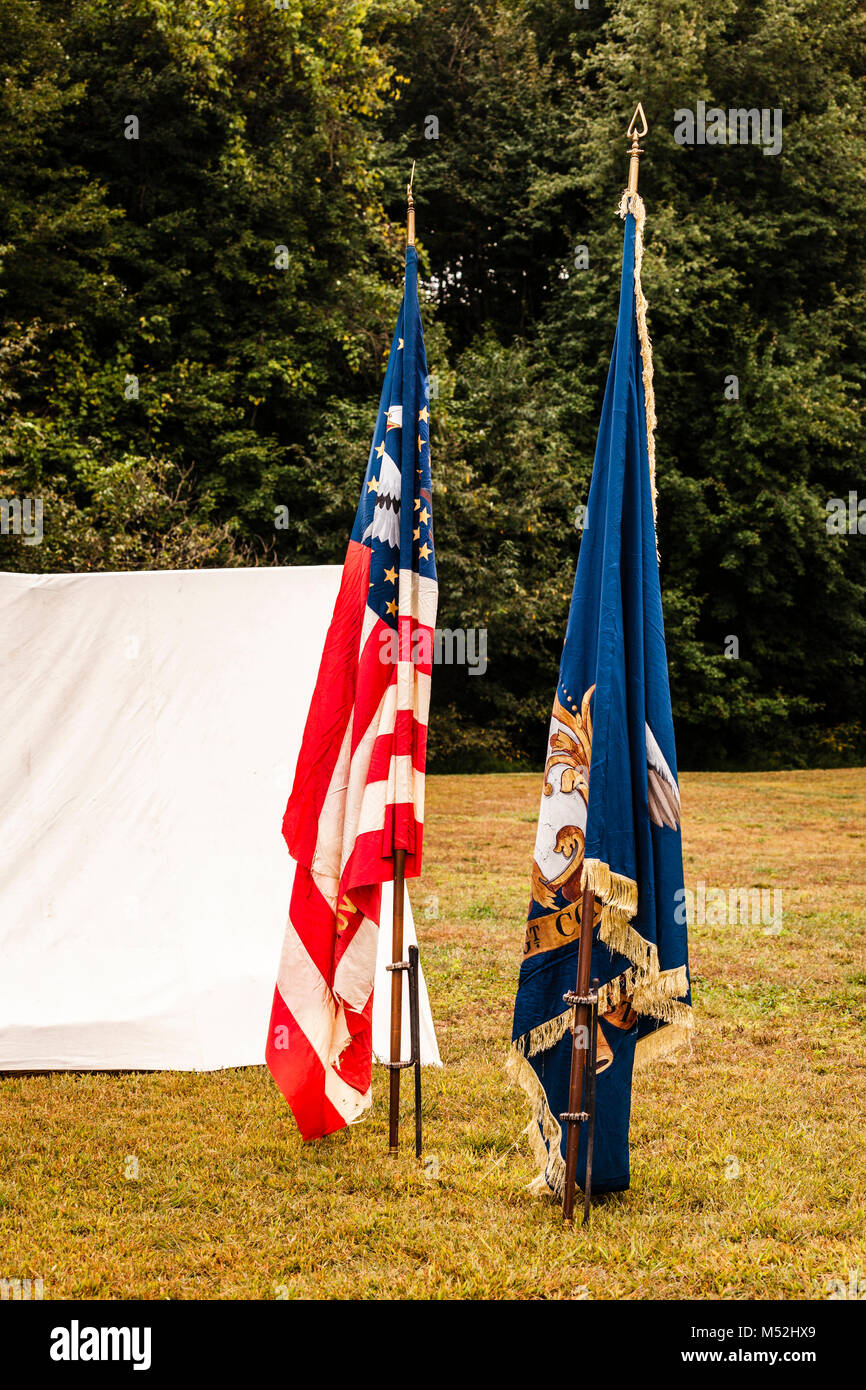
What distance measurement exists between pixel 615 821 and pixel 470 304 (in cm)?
2153

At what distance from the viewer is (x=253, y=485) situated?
17812mm

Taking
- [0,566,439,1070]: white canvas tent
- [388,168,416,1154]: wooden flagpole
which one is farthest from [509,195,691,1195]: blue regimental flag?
[0,566,439,1070]: white canvas tent

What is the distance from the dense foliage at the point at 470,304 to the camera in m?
16.2

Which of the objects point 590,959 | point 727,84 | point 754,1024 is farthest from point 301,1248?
point 727,84

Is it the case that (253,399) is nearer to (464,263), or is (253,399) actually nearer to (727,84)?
(464,263)

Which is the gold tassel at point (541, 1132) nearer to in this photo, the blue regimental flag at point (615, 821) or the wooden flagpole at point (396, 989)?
the blue regimental flag at point (615, 821)

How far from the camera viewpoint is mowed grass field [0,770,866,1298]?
3137 millimetres

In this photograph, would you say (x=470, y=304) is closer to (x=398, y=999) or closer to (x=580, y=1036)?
(x=398, y=999)

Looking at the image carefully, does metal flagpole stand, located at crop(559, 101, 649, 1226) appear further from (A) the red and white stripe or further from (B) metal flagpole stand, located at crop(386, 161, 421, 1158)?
(A) the red and white stripe

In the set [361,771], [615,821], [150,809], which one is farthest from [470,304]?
[615,821]

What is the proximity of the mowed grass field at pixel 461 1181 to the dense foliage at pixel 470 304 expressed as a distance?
31.1 feet

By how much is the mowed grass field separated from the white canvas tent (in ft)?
0.73

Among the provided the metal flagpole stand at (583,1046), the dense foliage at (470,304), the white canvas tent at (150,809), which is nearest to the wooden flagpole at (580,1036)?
the metal flagpole stand at (583,1046)

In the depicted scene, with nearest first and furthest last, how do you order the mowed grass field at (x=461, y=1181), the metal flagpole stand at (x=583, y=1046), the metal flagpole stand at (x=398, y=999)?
the mowed grass field at (x=461, y=1181) < the metal flagpole stand at (x=583, y=1046) < the metal flagpole stand at (x=398, y=999)
